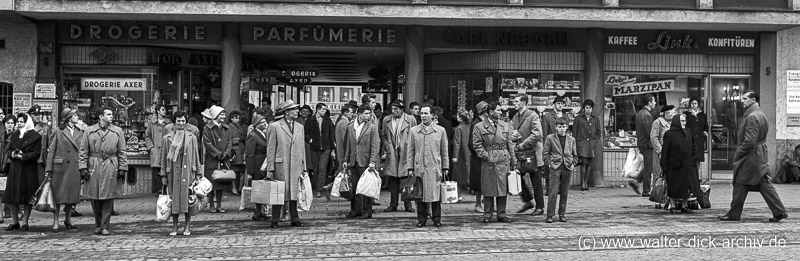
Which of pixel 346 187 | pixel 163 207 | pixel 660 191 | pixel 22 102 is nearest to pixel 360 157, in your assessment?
pixel 346 187

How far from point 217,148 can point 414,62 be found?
6.05 metres

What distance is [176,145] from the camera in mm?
13016

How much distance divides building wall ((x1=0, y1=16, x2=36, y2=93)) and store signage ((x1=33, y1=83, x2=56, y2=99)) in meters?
0.24

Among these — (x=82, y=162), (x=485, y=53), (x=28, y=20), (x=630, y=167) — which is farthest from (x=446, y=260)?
(x=28, y=20)

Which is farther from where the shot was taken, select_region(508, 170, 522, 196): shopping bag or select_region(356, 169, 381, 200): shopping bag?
select_region(356, 169, 381, 200): shopping bag

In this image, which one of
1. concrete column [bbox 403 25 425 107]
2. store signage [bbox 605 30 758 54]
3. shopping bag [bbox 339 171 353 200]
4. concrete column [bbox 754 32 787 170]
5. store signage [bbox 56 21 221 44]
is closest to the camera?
shopping bag [bbox 339 171 353 200]

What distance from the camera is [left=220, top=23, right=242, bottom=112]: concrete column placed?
20219mm

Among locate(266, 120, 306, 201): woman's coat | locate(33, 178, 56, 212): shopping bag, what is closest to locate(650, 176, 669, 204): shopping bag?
locate(266, 120, 306, 201): woman's coat

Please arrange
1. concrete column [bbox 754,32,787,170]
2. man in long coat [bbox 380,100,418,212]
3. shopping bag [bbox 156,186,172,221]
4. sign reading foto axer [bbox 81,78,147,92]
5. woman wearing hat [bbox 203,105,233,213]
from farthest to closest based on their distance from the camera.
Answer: concrete column [bbox 754,32,787,170] → sign reading foto axer [bbox 81,78,147,92] → woman wearing hat [bbox 203,105,233,213] → man in long coat [bbox 380,100,418,212] → shopping bag [bbox 156,186,172,221]

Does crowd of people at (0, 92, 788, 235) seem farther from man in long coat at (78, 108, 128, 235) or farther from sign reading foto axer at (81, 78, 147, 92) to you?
sign reading foto axer at (81, 78, 147, 92)

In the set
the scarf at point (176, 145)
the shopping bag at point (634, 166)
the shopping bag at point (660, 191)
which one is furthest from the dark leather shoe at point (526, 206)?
the scarf at point (176, 145)

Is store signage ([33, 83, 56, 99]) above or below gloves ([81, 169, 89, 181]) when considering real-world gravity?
above

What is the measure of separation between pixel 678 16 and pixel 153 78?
10764 millimetres

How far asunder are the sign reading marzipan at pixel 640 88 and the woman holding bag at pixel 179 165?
1118 cm
